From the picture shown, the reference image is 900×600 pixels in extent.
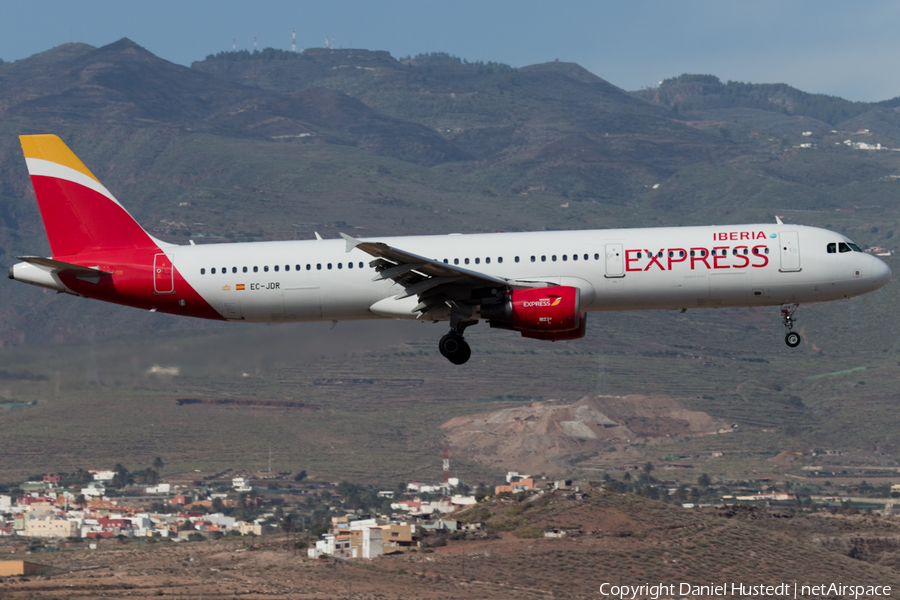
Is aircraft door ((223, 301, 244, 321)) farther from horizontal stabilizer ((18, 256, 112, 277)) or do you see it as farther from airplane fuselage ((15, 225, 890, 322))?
horizontal stabilizer ((18, 256, 112, 277))

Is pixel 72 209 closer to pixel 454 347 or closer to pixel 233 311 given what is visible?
pixel 233 311

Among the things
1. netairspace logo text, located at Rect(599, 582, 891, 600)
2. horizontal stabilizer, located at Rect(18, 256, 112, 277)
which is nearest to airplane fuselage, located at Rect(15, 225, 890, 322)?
horizontal stabilizer, located at Rect(18, 256, 112, 277)

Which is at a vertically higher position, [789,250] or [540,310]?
[789,250]

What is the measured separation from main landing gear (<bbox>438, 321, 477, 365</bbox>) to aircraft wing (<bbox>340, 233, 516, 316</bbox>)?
4.63 ft

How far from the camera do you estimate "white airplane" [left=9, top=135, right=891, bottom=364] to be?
151 feet

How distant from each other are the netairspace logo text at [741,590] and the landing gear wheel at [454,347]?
188 ft

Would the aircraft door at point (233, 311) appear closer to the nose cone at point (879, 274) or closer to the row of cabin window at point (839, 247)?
the row of cabin window at point (839, 247)

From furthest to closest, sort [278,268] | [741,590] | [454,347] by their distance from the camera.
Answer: [741,590] → [278,268] → [454,347]

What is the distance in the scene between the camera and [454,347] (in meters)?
47.7

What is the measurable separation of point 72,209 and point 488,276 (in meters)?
18.9

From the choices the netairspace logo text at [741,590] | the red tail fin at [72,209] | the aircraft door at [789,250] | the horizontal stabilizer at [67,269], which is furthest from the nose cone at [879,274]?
the netairspace logo text at [741,590]

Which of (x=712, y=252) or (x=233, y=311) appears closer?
(x=712, y=252)

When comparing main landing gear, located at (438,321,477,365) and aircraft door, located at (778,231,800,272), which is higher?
aircraft door, located at (778,231,800,272)

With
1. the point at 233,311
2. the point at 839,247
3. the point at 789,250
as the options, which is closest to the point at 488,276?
the point at 233,311
